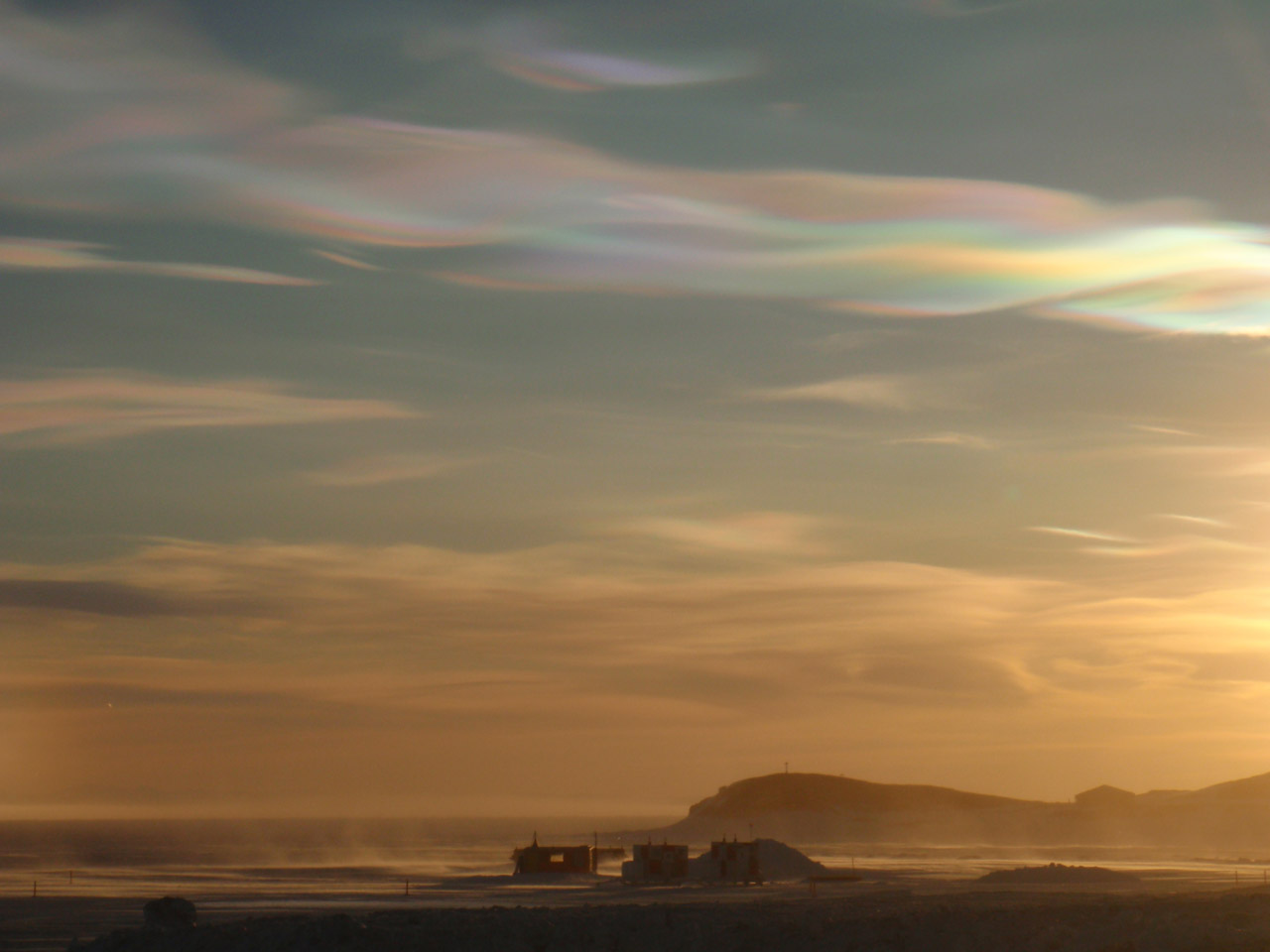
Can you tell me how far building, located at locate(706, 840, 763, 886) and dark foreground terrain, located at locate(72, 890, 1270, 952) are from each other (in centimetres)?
5001

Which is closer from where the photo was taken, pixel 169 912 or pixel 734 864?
pixel 169 912

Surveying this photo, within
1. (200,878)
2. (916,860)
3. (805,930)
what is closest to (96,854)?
(200,878)

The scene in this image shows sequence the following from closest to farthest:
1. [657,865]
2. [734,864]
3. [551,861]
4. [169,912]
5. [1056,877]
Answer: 1. [169,912]
2. [1056,877]
3. [657,865]
4. [734,864]
5. [551,861]

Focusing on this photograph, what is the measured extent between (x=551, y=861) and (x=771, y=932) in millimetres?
67230

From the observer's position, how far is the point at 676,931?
4116 cm

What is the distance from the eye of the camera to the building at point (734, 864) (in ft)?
304

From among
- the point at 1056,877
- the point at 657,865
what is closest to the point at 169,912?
the point at 657,865

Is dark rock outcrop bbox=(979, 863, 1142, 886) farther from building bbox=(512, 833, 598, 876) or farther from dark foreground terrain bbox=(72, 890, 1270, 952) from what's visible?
dark foreground terrain bbox=(72, 890, 1270, 952)

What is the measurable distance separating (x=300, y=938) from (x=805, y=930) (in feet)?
48.5

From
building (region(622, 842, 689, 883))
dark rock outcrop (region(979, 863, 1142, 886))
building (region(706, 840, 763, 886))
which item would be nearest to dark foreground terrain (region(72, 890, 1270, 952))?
dark rock outcrop (region(979, 863, 1142, 886))

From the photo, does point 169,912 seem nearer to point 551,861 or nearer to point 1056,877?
point 551,861

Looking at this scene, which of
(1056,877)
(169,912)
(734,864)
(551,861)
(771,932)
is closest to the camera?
(771,932)

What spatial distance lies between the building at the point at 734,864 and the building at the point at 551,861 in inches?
533

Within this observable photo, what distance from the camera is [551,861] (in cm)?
10388
